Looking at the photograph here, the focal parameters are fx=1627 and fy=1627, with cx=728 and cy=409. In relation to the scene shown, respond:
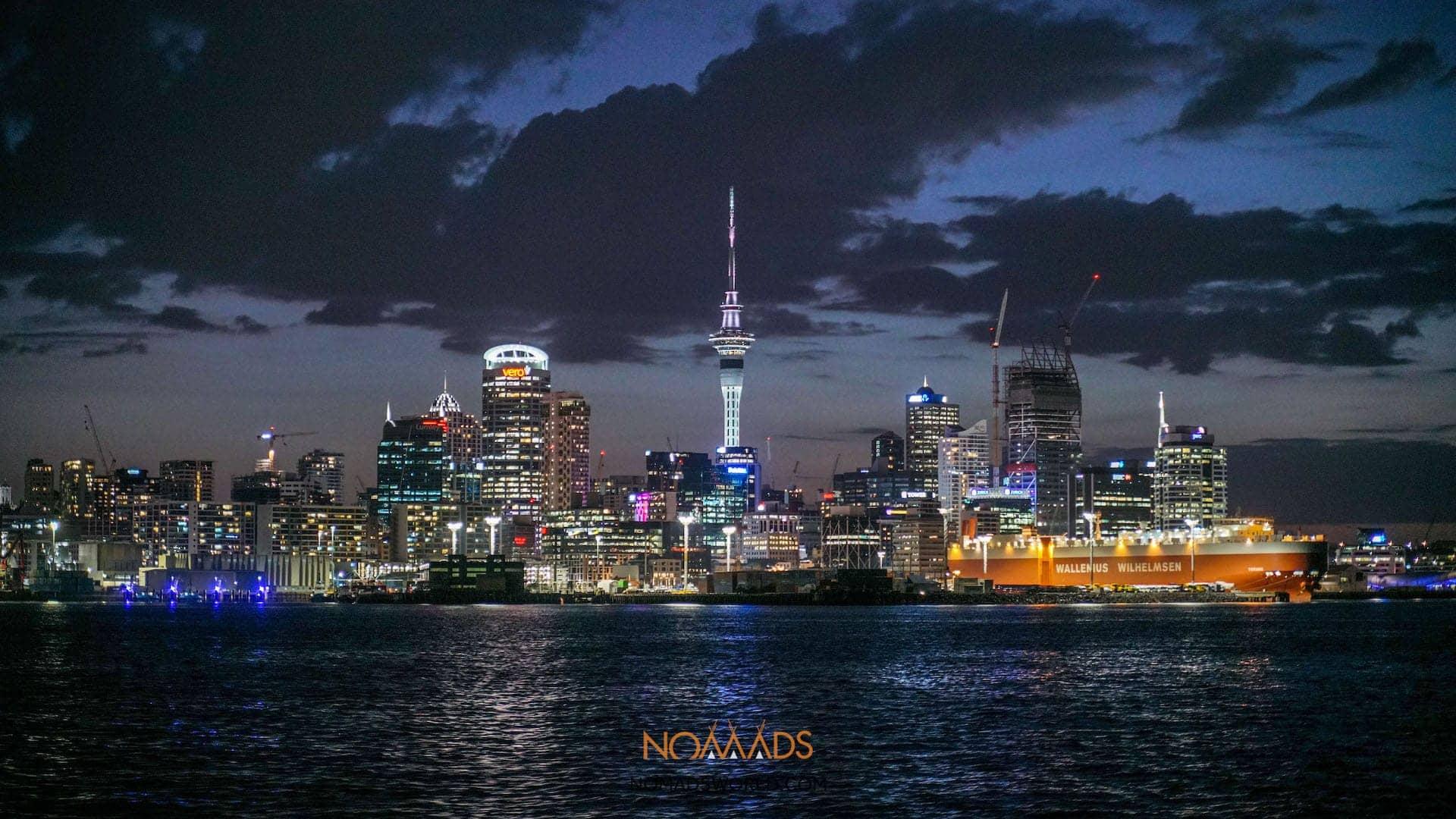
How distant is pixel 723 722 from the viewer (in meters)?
73.2

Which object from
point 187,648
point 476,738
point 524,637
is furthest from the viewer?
point 524,637

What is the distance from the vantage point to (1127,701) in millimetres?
83375

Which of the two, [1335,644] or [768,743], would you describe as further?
[1335,644]

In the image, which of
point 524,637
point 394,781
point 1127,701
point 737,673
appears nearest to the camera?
point 394,781

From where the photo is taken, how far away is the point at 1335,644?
458ft

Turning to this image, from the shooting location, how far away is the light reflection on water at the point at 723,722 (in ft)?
174

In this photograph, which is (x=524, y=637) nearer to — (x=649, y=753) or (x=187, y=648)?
(x=187, y=648)

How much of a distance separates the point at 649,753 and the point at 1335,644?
312ft

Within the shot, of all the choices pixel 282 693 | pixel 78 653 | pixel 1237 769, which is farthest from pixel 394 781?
pixel 78 653

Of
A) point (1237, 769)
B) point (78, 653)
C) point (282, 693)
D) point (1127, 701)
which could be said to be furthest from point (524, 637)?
point (1237, 769)

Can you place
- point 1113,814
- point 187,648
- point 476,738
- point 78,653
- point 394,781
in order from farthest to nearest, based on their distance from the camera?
point 187,648
point 78,653
point 476,738
point 394,781
point 1113,814

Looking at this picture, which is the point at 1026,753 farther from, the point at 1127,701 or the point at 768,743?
the point at 1127,701

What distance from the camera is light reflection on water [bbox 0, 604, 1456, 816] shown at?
53125mm

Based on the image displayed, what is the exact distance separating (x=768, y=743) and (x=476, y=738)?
39.6 feet
